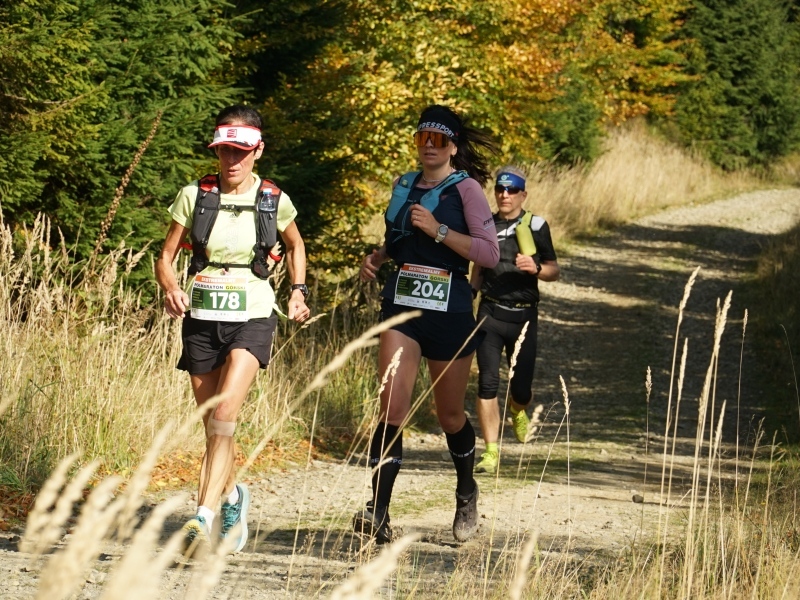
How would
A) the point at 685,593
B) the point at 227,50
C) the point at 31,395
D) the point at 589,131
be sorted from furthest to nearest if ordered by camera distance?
1. the point at 589,131
2. the point at 227,50
3. the point at 31,395
4. the point at 685,593

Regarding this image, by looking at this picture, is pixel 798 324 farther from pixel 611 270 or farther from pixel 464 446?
pixel 464 446

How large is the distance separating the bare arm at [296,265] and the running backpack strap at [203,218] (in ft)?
1.20

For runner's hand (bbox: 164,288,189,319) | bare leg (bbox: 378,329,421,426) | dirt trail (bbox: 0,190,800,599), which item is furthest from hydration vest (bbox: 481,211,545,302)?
runner's hand (bbox: 164,288,189,319)

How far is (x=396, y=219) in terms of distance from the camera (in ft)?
18.1

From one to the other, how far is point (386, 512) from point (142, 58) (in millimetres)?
5043

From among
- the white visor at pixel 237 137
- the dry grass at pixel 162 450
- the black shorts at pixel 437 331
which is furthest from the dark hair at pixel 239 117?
the dry grass at pixel 162 450

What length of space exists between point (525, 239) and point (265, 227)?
3060mm

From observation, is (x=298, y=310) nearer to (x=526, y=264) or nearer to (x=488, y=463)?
(x=526, y=264)

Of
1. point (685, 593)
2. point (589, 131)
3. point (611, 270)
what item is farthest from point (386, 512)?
point (589, 131)

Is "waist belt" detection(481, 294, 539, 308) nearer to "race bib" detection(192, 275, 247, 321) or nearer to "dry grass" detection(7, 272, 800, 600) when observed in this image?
"dry grass" detection(7, 272, 800, 600)

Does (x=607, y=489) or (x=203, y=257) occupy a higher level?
(x=203, y=257)

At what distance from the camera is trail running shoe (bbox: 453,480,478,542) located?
5.79m

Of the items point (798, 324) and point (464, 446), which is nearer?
point (464, 446)

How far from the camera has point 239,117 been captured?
205 inches
